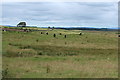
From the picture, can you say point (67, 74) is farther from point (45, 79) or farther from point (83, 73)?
point (45, 79)

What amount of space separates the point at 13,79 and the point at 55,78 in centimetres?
245

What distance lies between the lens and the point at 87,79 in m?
14.0

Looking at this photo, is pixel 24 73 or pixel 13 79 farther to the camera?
pixel 24 73

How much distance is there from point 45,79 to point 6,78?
2242 millimetres

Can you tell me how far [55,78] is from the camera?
14164 mm

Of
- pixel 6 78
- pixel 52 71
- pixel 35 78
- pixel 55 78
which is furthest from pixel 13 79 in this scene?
pixel 52 71

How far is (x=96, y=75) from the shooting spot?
15.5 meters

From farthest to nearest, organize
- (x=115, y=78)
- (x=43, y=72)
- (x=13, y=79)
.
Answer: (x=43, y=72), (x=115, y=78), (x=13, y=79)

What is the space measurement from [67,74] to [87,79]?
6.65 ft

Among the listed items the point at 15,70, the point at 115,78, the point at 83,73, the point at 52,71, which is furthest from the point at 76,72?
the point at 15,70

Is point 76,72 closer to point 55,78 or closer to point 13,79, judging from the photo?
point 55,78

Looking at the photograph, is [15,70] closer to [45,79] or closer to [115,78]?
[45,79]

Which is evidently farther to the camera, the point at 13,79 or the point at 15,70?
the point at 15,70

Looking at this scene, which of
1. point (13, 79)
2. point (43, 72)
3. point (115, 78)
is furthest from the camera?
point (43, 72)
